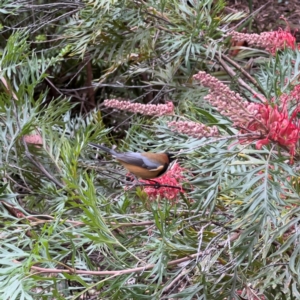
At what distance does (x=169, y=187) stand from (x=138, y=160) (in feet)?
0.74

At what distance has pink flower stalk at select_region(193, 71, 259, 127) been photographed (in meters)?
0.82

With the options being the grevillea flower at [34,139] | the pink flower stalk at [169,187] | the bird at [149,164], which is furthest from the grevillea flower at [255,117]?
the grevillea flower at [34,139]

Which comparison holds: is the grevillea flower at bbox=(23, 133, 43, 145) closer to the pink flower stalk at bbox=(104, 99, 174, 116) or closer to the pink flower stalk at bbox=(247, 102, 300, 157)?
the pink flower stalk at bbox=(104, 99, 174, 116)

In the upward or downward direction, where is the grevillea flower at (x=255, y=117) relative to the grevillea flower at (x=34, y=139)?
upward

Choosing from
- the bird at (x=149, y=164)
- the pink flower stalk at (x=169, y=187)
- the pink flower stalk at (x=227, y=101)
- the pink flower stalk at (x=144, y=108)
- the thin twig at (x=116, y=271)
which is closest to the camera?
the pink flower stalk at (x=227, y=101)

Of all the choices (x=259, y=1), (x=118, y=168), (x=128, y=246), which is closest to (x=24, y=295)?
(x=128, y=246)

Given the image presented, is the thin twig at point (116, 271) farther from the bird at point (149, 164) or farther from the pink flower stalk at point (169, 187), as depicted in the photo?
the bird at point (149, 164)

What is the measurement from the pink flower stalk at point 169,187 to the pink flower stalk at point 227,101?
365mm

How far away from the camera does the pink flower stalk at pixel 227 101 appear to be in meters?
0.82

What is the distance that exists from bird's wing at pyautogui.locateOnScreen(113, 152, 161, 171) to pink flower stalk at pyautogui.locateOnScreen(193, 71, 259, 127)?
0.52m

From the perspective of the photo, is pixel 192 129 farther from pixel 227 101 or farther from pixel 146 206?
pixel 146 206

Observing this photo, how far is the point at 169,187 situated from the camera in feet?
3.87

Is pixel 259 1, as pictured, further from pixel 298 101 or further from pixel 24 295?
pixel 24 295

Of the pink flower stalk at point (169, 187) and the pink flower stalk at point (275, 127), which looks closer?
the pink flower stalk at point (275, 127)
